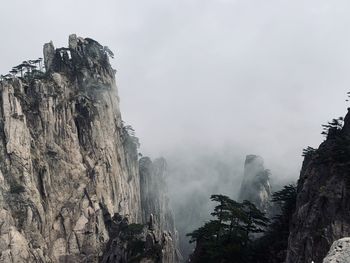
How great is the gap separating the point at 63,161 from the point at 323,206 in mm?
91988

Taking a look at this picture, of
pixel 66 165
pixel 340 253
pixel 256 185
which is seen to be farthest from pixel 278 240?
pixel 256 185

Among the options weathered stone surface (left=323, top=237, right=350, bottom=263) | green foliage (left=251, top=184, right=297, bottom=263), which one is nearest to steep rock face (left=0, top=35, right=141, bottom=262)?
green foliage (left=251, top=184, right=297, bottom=263)

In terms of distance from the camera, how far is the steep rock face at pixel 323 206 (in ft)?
145

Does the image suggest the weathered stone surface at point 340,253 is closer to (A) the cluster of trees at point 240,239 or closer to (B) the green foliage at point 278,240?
(A) the cluster of trees at point 240,239

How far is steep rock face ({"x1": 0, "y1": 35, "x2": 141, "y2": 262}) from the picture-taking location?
11038 cm

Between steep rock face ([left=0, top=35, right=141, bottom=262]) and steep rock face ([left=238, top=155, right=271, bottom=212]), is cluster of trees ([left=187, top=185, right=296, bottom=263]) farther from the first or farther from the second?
steep rock face ([left=238, top=155, right=271, bottom=212])

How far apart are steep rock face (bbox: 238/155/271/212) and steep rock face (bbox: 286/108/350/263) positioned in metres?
105

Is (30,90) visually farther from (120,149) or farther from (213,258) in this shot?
(213,258)

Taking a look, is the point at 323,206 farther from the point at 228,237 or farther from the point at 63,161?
the point at 63,161

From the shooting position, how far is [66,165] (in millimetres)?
128500

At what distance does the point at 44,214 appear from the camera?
117 m

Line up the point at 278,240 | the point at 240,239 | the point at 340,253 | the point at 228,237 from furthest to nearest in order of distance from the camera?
1. the point at 278,240
2. the point at 228,237
3. the point at 240,239
4. the point at 340,253

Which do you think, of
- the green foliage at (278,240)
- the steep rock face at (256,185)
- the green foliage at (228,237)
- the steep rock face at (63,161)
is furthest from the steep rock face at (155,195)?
the green foliage at (228,237)

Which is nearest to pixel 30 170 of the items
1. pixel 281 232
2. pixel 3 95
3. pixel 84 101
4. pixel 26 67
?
pixel 3 95
